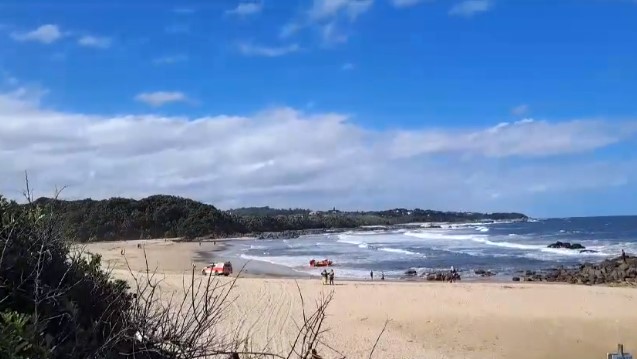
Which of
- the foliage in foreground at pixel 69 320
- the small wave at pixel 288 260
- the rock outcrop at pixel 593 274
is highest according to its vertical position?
the foliage in foreground at pixel 69 320

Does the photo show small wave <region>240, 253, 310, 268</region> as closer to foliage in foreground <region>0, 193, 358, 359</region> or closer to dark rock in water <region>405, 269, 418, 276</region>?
dark rock in water <region>405, 269, 418, 276</region>

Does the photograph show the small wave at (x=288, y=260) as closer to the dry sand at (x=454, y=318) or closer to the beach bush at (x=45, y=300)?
the dry sand at (x=454, y=318)

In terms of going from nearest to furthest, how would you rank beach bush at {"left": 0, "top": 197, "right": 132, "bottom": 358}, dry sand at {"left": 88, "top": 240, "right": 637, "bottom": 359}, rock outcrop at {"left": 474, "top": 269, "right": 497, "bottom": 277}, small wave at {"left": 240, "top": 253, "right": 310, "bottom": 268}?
beach bush at {"left": 0, "top": 197, "right": 132, "bottom": 358}, dry sand at {"left": 88, "top": 240, "right": 637, "bottom": 359}, rock outcrop at {"left": 474, "top": 269, "right": 497, "bottom": 277}, small wave at {"left": 240, "top": 253, "right": 310, "bottom": 268}

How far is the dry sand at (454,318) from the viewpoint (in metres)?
13.0

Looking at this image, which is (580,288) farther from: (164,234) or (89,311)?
(164,234)

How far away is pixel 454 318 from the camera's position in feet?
54.5

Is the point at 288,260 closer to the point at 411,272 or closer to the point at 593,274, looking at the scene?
the point at 411,272

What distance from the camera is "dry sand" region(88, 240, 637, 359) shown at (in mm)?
12992

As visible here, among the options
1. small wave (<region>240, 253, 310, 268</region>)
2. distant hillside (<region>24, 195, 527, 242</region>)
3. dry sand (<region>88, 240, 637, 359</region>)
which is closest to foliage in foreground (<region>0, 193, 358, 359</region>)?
dry sand (<region>88, 240, 637, 359</region>)

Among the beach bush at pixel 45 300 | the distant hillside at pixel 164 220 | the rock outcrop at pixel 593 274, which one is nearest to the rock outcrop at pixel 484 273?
the rock outcrop at pixel 593 274

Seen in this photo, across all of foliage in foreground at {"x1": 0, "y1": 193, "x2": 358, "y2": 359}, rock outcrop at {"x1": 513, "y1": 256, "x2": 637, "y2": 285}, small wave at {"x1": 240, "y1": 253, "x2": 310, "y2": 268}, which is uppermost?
foliage in foreground at {"x1": 0, "y1": 193, "x2": 358, "y2": 359}

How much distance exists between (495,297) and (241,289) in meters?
8.53

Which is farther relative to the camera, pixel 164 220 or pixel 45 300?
pixel 164 220

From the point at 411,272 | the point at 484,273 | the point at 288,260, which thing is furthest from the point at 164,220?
the point at 484,273
